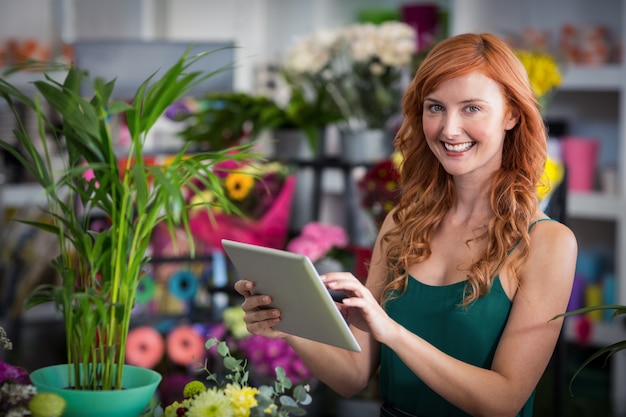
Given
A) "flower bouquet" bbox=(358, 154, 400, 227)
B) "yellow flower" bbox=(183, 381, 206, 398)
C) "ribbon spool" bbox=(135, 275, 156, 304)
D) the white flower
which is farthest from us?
"ribbon spool" bbox=(135, 275, 156, 304)

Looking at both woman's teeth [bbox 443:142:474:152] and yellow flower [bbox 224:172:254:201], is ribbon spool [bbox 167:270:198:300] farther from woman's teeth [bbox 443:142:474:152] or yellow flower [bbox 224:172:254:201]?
woman's teeth [bbox 443:142:474:152]

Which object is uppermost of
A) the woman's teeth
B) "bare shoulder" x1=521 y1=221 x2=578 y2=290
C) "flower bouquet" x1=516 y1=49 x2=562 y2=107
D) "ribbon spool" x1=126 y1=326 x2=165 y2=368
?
"flower bouquet" x1=516 y1=49 x2=562 y2=107

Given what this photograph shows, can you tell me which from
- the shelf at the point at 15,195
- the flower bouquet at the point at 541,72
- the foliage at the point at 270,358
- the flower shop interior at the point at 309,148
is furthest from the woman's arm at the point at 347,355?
the shelf at the point at 15,195

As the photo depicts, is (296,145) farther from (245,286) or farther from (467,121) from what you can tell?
(245,286)

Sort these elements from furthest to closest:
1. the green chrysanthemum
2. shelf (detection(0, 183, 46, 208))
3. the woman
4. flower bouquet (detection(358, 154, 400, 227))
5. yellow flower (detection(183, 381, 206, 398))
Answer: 1. shelf (detection(0, 183, 46, 208))
2. flower bouquet (detection(358, 154, 400, 227))
3. the woman
4. yellow flower (detection(183, 381, 206, 398))
5. the green chrysanthemum

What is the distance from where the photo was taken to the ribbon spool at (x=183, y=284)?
3.49 meters

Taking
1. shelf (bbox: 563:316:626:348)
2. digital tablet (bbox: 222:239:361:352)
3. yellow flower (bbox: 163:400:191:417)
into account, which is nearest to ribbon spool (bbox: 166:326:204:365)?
shelf (bbox: 563:316:626:348)

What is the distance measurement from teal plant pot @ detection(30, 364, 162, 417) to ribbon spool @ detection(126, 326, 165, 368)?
2087 mm

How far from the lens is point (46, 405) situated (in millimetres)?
1196

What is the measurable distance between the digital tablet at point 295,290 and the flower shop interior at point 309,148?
0.81 m

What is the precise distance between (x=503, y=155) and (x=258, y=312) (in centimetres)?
55

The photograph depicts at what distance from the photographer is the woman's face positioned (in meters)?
1.58

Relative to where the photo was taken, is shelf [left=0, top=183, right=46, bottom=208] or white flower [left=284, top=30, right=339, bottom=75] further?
shelf [left=0, top=183, right=46, bottom=208]

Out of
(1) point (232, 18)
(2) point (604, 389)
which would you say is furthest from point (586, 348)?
(1) point (232, 18)
